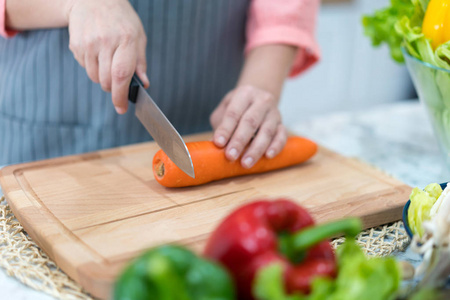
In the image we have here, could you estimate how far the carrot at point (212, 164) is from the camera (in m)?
1.03

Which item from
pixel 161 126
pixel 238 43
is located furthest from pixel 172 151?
pixel 238 43

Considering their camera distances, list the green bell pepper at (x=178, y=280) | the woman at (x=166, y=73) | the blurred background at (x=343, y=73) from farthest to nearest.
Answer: the blurred background at (x=343, y=73)
the woman at (x=166, y=73)
the green bell pepper at (x=178, y=280)

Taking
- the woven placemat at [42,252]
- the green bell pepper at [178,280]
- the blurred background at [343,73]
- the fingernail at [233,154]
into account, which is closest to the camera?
the green bell pepper at [178,280]

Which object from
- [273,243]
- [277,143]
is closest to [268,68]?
[277,143]

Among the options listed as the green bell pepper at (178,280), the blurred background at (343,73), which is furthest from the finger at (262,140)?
Answer: the blurred background at (343,73)

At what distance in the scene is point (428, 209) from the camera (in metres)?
0.76

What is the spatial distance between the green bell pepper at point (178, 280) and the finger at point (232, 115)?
2.06 feet

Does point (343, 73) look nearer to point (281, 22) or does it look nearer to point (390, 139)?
point (390, 139)

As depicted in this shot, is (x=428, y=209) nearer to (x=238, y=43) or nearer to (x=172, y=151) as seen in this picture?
(x=172, y=151)

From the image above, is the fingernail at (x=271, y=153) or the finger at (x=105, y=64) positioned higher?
the finger at (x=105, y=64)

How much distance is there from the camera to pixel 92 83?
132 cm

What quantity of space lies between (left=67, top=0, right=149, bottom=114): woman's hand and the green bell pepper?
0.61 m

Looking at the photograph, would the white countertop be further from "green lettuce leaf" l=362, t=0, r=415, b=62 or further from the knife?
Answer: the knife

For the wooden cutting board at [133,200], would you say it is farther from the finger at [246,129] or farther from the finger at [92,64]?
the finger at [92,64]
